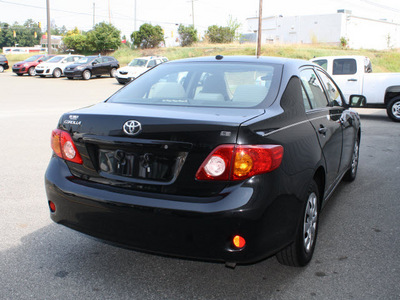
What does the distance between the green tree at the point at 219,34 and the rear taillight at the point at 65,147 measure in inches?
2698

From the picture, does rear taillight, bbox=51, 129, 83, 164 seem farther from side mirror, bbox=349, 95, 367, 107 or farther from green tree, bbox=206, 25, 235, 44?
green tree, bbox=206, 25, 235, 44

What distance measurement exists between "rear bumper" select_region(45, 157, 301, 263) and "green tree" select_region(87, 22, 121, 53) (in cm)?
5737

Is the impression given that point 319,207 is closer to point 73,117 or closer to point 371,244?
point 371,244

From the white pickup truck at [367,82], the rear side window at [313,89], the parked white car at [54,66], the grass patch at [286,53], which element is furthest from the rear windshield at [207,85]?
the grass patch at [286,53]

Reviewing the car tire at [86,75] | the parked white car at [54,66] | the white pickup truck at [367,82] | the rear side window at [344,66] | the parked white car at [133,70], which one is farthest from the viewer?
the parked white car at [54,66]

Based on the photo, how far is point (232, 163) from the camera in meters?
2.51

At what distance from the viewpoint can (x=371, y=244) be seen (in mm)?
3721

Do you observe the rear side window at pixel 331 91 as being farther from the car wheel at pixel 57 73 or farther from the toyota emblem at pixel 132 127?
the car wheel at pixel 57 73

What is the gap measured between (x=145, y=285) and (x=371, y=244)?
2.04m

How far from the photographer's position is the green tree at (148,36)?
211 feet

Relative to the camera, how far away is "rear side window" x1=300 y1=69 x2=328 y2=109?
3709mm

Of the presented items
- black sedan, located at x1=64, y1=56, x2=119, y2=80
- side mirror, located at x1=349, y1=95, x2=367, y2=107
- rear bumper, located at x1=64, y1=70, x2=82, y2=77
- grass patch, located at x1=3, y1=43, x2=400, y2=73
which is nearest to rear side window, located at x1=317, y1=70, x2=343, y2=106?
side mirror, located at x1=349, y1=95, x2=367, y2=107

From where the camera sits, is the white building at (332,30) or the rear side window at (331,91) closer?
the rear side window at (331,91)

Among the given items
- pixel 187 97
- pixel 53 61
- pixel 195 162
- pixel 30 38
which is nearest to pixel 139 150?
pixel 195 162
